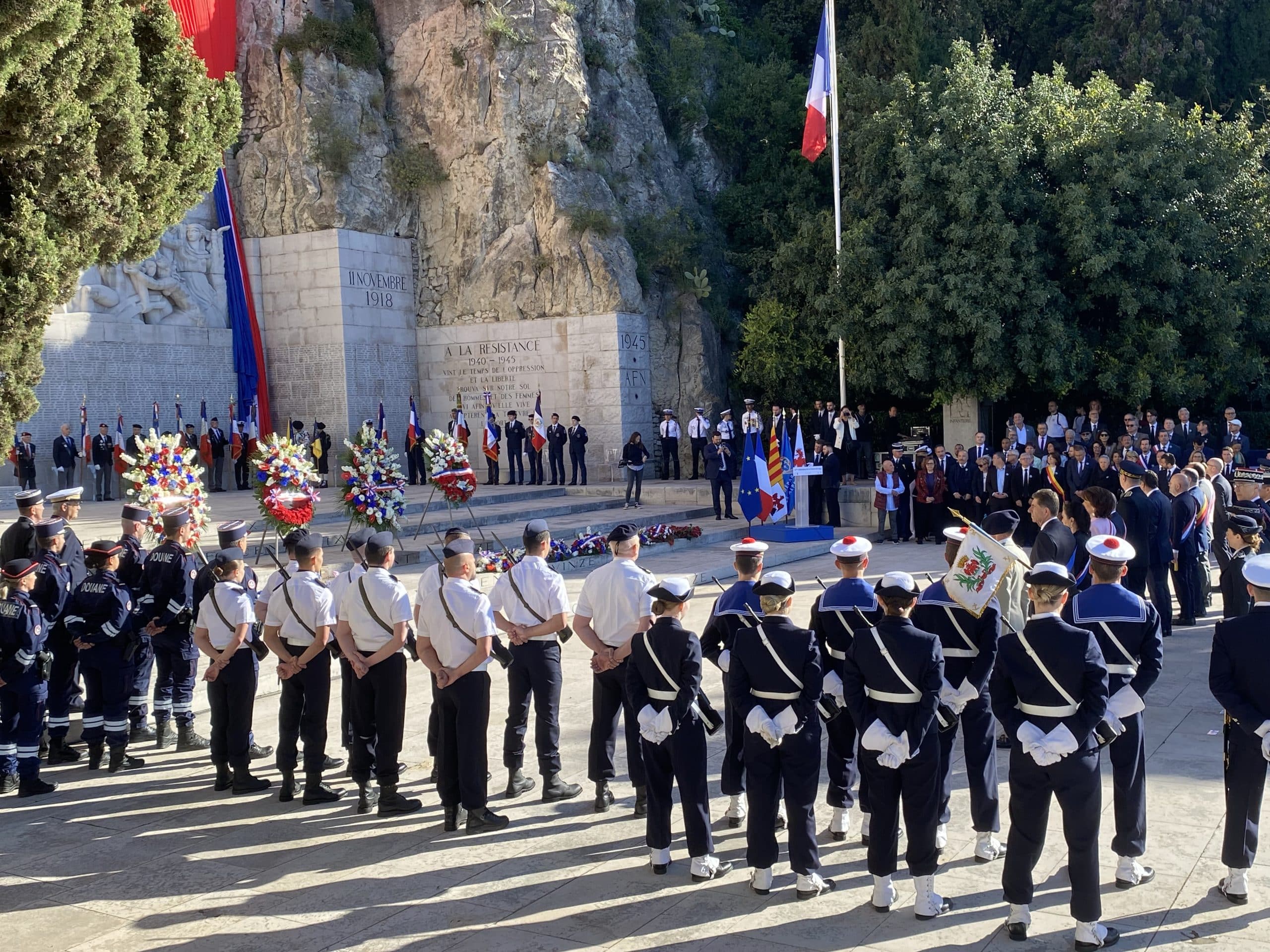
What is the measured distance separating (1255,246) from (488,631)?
21.2 m

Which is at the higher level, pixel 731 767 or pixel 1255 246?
pixel 1255 246

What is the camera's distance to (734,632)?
656 cm

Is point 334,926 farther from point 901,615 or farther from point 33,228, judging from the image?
point 33,228

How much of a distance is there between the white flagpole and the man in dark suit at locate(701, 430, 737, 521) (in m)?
3.46

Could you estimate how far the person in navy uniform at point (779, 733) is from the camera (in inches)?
223

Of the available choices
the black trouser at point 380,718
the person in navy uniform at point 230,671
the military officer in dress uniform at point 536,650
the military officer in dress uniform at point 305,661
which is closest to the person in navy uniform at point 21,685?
the person in navy uniform at point 230,671

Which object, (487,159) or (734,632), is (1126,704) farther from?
(487,159)

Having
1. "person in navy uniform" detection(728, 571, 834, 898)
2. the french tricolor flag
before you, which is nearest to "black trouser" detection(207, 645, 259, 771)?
"person in navy uniform" detection(728, 571, 834, 898)

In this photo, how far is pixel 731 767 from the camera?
21.7ft

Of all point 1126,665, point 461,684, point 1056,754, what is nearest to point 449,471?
point 461,684

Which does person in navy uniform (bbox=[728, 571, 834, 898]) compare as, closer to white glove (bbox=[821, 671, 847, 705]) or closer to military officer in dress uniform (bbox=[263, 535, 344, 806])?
white glove (bbox=[821, 671, 847, 705])

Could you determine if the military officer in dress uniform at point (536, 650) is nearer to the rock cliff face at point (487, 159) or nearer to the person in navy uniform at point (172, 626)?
the person in navy uniform at point (172, 626)

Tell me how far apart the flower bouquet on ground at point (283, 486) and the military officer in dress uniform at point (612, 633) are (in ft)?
27.0

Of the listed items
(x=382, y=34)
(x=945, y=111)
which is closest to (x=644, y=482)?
(x=945, y=111)
